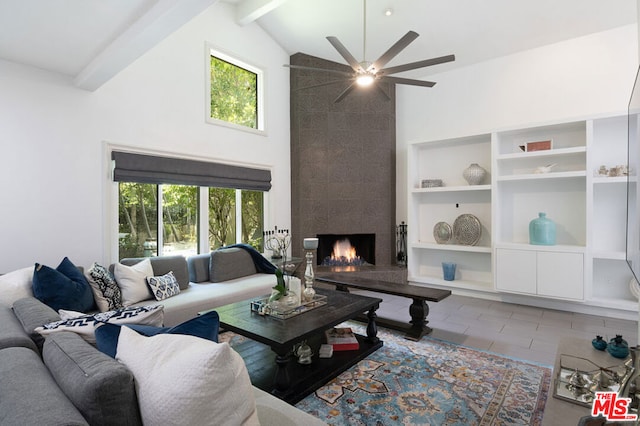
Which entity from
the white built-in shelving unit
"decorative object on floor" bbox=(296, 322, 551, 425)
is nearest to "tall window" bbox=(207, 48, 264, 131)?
the white built-in shelving unit

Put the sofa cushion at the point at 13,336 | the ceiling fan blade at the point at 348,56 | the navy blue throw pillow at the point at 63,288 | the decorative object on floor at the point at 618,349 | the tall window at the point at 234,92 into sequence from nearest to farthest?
the sofa cushion at the point at 13,336 → the decorative object on floor at the point at 618,349 → the navy blue throw pillow at the point at 63,288 → the ceiling fan blade at the point at 348,56 → the tall window at the point at 234,92

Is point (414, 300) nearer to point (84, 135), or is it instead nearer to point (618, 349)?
point (618, 349)

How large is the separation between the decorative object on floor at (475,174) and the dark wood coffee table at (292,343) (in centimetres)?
296

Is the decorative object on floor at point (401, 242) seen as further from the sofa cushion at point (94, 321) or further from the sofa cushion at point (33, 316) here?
the sofa cushion at point (33, 316)

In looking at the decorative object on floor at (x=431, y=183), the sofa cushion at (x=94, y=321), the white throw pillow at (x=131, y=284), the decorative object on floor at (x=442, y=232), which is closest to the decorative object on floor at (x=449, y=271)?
the decorative object on floor at (x=442, y=232)

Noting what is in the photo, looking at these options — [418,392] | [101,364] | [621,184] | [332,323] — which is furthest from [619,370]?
[621,184]

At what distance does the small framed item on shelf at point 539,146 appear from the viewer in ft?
14.0

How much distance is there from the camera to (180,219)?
166 inches

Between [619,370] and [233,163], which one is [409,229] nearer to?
[233,163]

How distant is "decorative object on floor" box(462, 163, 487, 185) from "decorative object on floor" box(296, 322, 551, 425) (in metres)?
2.78

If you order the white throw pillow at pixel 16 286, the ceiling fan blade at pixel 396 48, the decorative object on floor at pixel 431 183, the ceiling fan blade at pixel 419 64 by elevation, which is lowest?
the white throw pillow at pixel 16 286

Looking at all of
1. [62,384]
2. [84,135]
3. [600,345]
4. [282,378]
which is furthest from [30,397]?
[84,135]

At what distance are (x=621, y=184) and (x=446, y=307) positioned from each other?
8.44 ft

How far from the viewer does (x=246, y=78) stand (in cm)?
500
